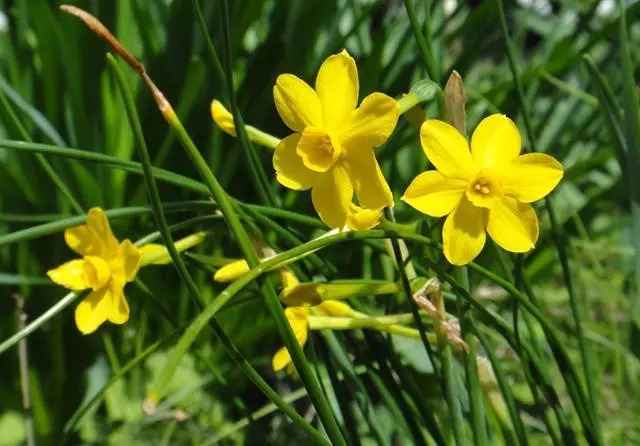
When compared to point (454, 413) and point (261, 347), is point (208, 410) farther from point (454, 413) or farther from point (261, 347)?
point (454, 413)

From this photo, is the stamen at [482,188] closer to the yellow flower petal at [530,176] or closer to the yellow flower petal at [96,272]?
the yellow flower petal at [530,176]

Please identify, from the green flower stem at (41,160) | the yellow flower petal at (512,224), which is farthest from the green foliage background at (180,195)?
the yellow flower petal at (512,224)

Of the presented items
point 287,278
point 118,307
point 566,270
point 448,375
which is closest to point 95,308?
point 118,307

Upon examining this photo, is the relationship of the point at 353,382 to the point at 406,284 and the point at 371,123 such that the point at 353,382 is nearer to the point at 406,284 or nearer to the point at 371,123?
the point at 406,284

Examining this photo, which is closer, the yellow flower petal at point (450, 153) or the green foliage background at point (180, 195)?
the yellow flower petal at point (450, 153)

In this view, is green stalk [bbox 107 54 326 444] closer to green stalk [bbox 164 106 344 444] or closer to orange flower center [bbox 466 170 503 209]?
green stalk [bbox 164 106 344 444]

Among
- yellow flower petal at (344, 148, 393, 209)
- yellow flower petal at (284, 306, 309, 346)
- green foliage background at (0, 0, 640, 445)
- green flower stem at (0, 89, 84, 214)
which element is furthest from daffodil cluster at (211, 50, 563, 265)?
Answer: green foliage background at (0, 0, 640, 445)
